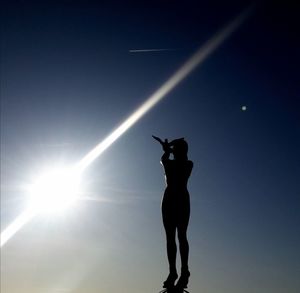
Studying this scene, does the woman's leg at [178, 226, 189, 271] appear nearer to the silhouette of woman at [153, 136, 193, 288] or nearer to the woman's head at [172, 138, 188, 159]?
the silhouette of woman at [153, 136, 193, 288]

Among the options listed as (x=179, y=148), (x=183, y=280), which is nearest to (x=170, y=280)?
(x=183, y=280)

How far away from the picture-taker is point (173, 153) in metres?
16.9

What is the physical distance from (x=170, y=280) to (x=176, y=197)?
2741 millimetres

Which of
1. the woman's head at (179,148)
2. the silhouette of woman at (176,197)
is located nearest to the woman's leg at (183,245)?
the silhouette of woman at (176,197)

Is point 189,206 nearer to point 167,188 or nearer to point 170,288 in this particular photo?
point 167,188

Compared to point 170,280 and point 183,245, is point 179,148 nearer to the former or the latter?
point 183,245

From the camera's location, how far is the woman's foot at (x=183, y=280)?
620 inches

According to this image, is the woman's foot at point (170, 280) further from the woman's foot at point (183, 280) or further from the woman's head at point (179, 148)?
the woman's head at point (179, 148)

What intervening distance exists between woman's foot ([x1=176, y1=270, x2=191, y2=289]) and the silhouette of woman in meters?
0.47

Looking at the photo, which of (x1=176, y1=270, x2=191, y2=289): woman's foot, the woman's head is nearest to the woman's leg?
(x1=176, y1=270, x2=191, y2=289): woman's foot

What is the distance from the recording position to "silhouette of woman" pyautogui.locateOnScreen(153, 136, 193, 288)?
54.5 feet

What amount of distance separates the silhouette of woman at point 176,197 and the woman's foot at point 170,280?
18.6 inches

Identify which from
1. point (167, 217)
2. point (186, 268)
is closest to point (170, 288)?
point (186, 268)

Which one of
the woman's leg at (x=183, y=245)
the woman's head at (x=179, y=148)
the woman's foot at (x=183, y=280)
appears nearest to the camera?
the woman's foot at (x=183, y=280)
